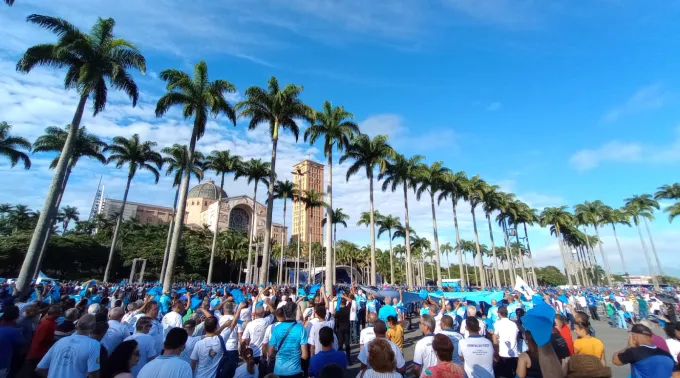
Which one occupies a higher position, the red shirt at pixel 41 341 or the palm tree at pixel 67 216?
the palm tree at pixel 67 216

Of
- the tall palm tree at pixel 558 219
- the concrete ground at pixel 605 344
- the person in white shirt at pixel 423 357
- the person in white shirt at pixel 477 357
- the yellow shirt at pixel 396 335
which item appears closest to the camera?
the person in white shirt at pixel 477 357

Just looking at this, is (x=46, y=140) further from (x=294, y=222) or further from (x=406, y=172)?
(x=294, y=222)

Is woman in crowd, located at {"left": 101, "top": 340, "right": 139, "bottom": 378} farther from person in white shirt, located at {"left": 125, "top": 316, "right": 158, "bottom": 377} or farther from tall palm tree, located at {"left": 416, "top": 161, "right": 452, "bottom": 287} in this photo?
tall palm tree, located at {"left": 416, "top": 161, "right": 452, "bottom": 287}

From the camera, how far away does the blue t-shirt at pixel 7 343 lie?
4520mm

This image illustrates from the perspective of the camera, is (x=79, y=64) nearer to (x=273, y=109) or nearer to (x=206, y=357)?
(x=273, y=109)

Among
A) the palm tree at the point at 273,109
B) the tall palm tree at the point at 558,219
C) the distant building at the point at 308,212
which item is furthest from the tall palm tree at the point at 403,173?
the distant building at the point at 308,212

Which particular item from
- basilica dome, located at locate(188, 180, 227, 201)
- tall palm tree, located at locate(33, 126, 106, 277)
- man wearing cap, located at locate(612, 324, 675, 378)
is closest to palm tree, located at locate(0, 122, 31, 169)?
tall palm tree, located at locate(33, 126, 106, 277)

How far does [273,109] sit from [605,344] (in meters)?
23.6

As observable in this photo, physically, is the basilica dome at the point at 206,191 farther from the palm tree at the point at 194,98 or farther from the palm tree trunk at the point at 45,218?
the palm tree trunk at the point at 45,218

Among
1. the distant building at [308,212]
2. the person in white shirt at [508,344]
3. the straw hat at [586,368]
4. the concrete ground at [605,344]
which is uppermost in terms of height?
the distant building at [308,212]

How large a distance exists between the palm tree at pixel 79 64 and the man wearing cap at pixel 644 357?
66.7ft

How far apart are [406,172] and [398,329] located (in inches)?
1282

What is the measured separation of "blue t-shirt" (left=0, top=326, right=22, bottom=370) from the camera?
4.52 m

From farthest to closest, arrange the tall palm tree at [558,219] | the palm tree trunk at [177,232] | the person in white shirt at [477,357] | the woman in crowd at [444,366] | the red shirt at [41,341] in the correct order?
the tall palm tree at [558,219], the palm tree trunk at [177,232], the red shirt at [41,341], the person in white shirt at [477,357], the woman in crowd at [444,366]
